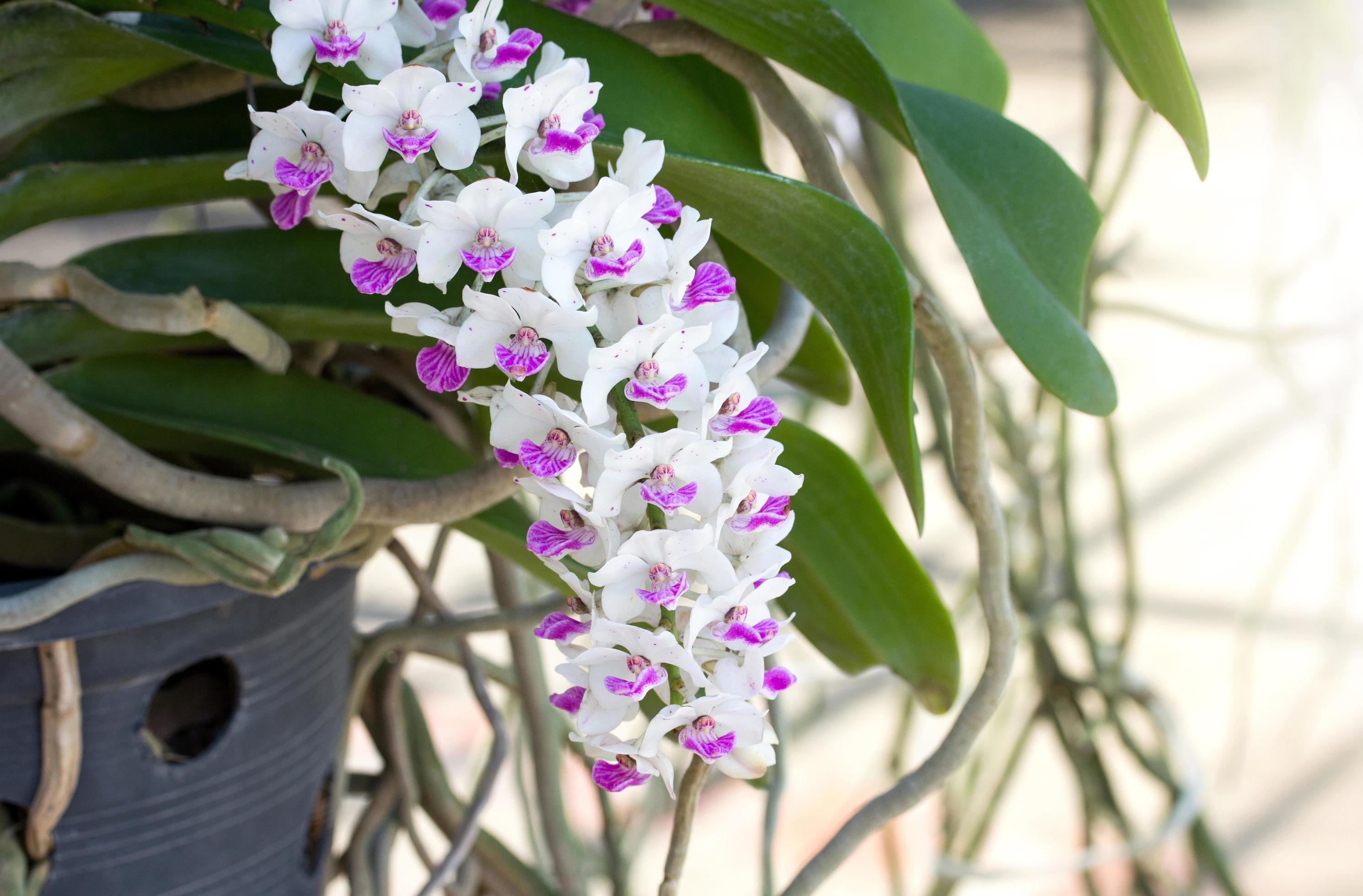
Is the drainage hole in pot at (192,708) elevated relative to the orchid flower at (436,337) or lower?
lower

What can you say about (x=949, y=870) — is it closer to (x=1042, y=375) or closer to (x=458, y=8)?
(x=1042, y=375)

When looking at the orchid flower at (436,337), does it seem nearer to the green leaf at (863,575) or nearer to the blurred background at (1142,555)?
the green leaf at (863,575)

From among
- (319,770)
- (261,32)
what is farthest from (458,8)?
(319,770)

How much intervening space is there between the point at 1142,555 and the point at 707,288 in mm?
1736

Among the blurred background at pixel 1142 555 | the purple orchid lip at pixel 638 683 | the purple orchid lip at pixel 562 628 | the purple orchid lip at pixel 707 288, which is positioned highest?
the purple orchid lip at pixel 707 288

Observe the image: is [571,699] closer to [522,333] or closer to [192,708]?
[522,333]

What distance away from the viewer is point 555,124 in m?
0.25

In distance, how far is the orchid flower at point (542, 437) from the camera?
0.24 metres

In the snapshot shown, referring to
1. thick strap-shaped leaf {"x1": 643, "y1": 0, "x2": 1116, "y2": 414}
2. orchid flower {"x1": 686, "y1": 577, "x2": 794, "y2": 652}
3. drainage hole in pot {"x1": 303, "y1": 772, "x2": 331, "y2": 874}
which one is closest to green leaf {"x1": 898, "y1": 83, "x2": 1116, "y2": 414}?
thick strap-shaped leaf {"x1": 643, "y1": 0, "x2": 1116, "y2": 414}

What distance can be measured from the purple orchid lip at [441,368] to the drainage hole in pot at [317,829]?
0.97 ft

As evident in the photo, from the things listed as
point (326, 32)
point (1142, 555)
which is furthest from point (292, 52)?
point (1142, 555)

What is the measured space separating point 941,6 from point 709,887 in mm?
1159

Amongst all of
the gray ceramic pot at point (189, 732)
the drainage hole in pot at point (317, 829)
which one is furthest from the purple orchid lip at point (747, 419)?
the drainage hole in pot at point (317, 829)

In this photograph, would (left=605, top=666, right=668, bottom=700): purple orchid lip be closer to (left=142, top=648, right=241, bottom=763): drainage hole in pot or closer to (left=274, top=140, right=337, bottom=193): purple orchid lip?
(left=274, top=140, right=337, bottom=193): purple orchid lip
